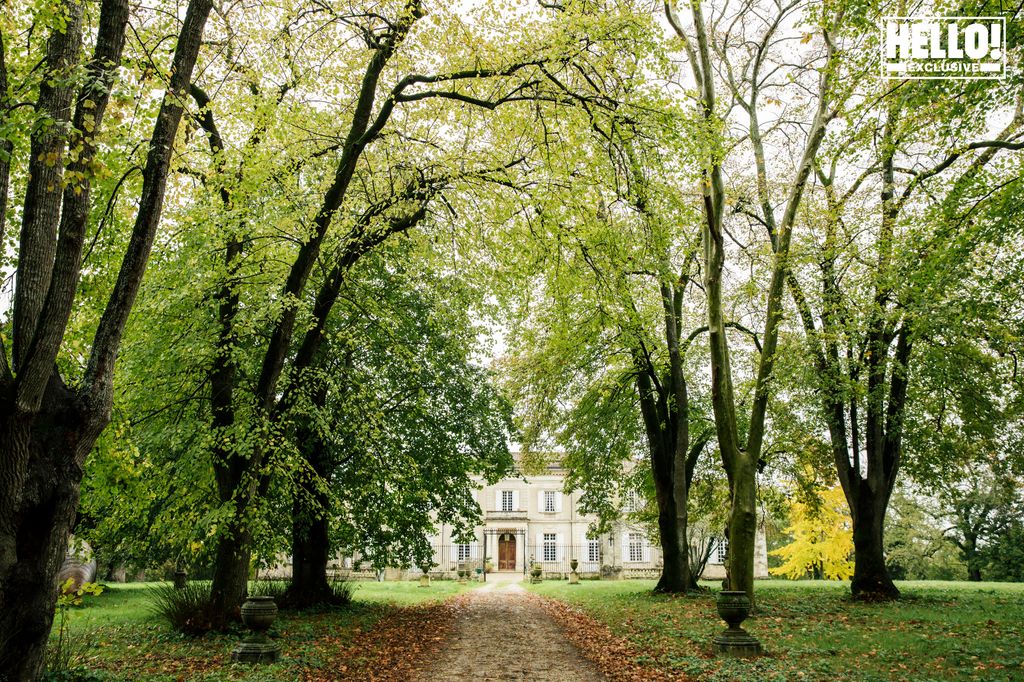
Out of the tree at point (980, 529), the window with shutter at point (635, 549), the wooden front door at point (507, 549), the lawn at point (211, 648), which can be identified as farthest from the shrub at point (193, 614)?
the window with shutter at point (635, 549)

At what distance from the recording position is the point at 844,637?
9.62 meters

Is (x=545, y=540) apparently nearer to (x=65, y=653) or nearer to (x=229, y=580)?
(x=229, y=580)

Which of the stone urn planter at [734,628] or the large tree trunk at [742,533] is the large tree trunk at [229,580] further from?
the large tree trunk at [742,533]

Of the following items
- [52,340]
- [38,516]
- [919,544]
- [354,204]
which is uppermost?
[354,204]

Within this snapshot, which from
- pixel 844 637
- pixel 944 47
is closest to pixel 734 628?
pixel 844 637

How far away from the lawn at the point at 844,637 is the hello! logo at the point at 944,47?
655cm

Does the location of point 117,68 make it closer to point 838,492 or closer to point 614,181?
point 614,181

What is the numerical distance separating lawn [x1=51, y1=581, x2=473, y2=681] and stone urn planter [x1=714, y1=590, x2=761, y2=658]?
4602 millimetres

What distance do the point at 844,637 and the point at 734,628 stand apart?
1930 mm

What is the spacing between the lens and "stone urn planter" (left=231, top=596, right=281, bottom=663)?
8.18 metres

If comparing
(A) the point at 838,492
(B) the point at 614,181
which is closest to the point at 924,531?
(A) the point at 838,492

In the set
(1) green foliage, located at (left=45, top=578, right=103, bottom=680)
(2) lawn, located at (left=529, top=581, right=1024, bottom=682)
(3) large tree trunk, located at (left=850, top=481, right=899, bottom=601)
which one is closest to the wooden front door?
(2) lawn, located at (left=529, top=581, right=1024, bottom=682)

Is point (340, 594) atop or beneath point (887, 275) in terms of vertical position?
beneath

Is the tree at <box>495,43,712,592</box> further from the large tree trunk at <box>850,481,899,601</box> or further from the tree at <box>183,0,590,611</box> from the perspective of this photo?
the large tree trunk at <box>850,481,899,601</box>
